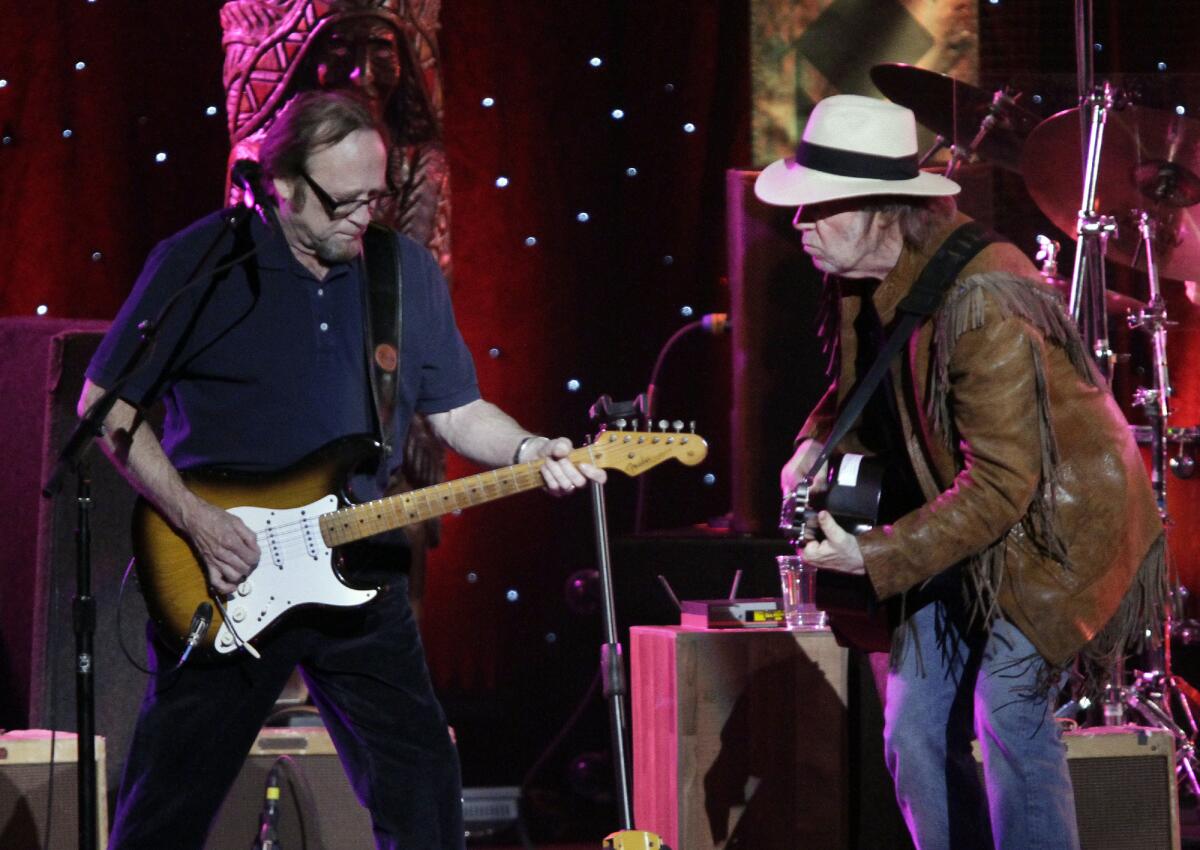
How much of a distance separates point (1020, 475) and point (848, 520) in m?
0.42

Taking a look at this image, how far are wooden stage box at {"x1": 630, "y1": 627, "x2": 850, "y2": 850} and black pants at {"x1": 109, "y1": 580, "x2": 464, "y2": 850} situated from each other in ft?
4.27

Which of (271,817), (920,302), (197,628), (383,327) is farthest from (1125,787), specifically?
(197,628)

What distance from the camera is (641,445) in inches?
133

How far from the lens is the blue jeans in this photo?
3.25 metres

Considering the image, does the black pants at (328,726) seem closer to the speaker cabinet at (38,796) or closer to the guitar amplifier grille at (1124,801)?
the speaker cabinet at (38,796)

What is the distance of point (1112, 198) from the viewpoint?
5.58 m

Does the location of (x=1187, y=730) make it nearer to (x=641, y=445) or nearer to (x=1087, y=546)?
(x=1087, y=546)

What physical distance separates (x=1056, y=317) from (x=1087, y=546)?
0.50 meters

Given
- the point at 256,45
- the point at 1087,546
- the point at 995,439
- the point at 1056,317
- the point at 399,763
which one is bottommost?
the point at 399,763

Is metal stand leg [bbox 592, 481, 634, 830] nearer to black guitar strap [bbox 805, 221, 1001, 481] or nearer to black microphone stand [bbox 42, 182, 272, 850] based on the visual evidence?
black guitar strap [bbox 805, 221, 1001, 481]

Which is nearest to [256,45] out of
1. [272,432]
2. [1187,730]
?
[272,432]

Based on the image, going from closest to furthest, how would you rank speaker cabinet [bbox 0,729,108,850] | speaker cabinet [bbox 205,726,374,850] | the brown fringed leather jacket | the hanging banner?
the brown fringed leather jacket < speaker cabinet [bbox 0,729,108,850] < speaker cabinet [bbox 205,726,374,850] < the hanging banner

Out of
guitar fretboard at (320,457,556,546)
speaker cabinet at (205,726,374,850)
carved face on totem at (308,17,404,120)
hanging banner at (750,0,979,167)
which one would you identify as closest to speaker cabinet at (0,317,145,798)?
speaker cabinet at (205,726,374,850)

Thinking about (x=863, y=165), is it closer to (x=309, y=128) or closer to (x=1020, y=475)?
(x=1020, y=475)
